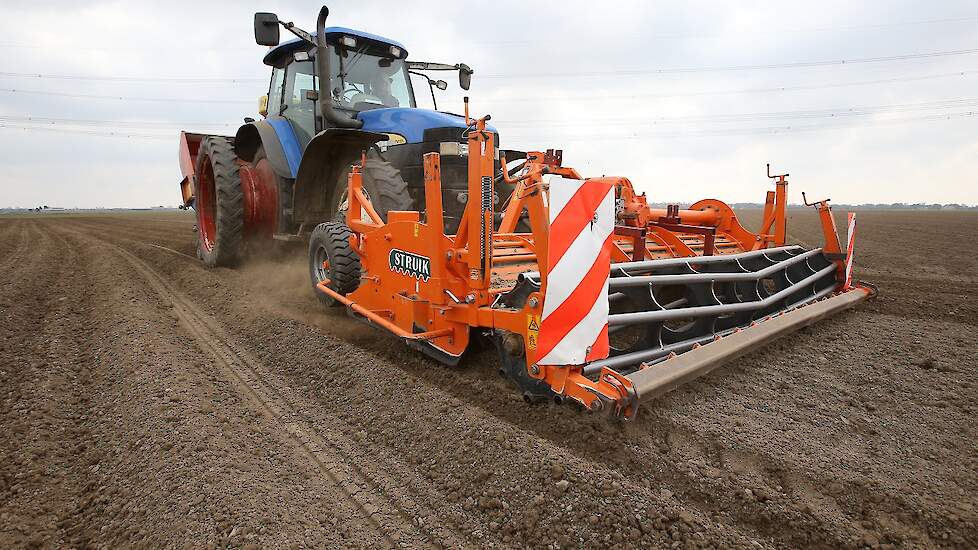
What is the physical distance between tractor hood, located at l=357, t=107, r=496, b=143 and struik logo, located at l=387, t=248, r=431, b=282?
5.76 ft

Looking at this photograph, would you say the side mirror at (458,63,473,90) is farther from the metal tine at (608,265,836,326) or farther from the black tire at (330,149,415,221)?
the metal tine at (608,265,836,326)

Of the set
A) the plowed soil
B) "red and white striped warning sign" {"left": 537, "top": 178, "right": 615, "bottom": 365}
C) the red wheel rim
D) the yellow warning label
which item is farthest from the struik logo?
the red wheel rim

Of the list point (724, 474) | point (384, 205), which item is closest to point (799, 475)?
point (724, 474)

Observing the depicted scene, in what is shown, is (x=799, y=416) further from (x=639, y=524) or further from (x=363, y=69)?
(x=363, y=69)

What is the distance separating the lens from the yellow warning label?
2545mm

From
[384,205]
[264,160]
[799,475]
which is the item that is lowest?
[799,475]

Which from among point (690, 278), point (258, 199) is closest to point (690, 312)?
point (690, 278)

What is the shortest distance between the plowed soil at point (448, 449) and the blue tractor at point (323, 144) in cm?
156

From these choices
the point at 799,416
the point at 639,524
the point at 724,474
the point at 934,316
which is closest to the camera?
the point at 639,524

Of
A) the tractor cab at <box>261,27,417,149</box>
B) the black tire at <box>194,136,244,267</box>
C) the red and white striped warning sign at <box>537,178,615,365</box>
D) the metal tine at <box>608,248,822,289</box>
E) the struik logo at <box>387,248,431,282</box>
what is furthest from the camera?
the black tire at <box>194,136,244,267</box>

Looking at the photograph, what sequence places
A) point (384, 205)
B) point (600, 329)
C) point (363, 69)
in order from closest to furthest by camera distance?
1. point (600, 329)
2. point (384, 205)
3. point (363, 69)

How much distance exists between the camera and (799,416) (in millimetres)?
2846

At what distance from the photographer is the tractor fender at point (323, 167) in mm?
4930

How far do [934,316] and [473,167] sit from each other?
4.78 meters
